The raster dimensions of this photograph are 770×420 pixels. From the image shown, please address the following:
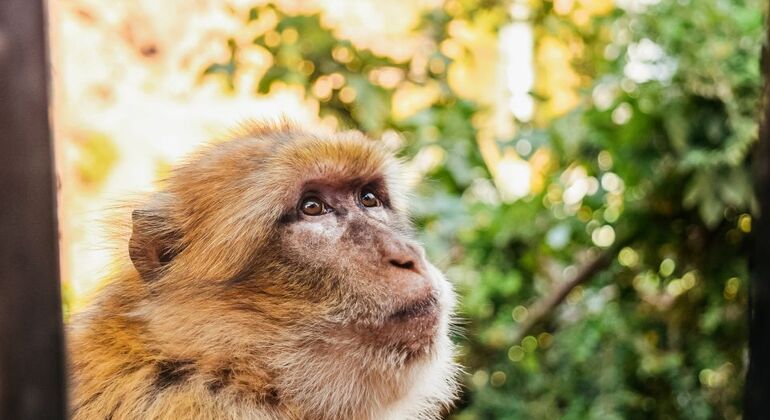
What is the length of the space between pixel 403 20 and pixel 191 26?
8.51 feet

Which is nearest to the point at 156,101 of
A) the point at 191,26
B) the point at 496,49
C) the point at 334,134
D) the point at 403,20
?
the point at 191,26

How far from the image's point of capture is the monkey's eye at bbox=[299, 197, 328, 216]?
2.68 m

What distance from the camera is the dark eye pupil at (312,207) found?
8.79ft

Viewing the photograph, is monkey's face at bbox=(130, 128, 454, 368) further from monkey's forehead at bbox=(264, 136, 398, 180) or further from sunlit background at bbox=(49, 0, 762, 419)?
sunlit background at bbox=(49, 0, 762, 419)

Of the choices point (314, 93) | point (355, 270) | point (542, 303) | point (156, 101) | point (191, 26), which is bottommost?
point (156, 101)

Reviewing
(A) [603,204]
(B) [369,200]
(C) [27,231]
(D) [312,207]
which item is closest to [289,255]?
(D) [312,207]

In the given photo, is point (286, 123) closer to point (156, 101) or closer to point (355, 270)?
point (355, 270)

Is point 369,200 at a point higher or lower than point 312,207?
lower

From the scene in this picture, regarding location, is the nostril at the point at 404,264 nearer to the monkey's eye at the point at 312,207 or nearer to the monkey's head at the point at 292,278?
the monkey's head at the point at 292,278

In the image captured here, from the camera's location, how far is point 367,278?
2.47 metres

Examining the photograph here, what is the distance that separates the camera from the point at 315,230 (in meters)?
2.60

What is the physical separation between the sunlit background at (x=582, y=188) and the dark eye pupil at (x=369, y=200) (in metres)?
1.26

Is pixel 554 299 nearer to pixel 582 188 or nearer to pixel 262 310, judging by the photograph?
pixel 582 188

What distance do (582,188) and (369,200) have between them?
2449 millimetres
